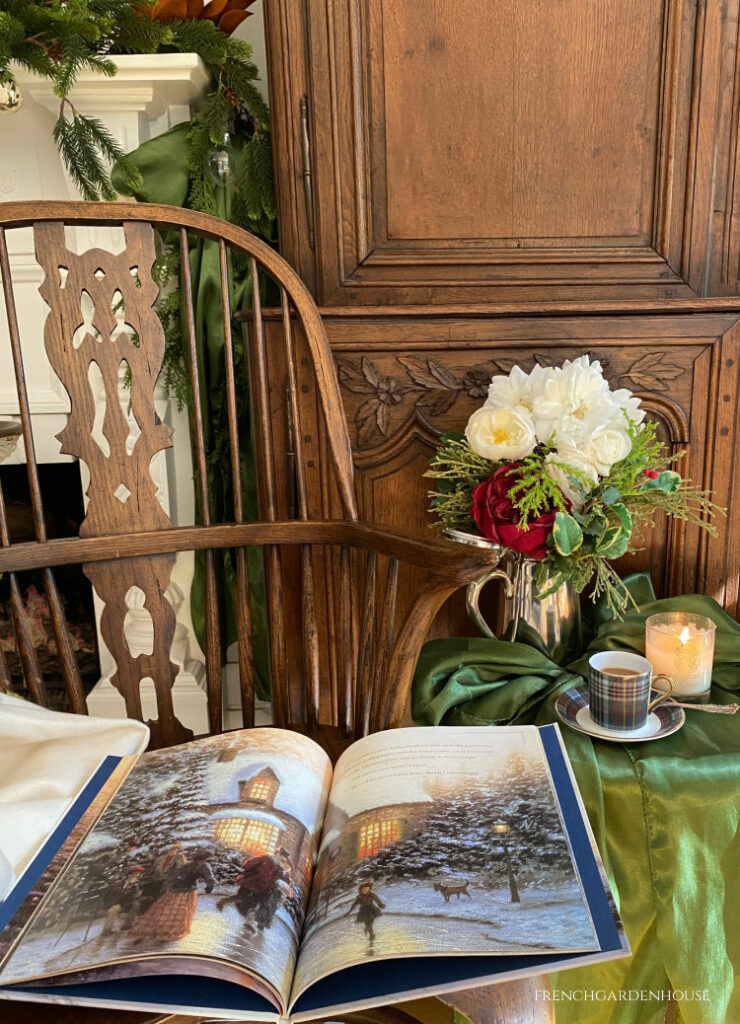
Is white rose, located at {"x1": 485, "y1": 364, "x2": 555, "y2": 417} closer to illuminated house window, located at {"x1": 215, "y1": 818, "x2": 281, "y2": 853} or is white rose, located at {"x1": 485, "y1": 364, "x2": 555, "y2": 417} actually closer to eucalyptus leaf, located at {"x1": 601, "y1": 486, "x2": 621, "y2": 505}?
eucalyptus leaf, located at {"x1": 601, "y1": 486, "x2": 621, "y2": 505}

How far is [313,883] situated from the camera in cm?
60

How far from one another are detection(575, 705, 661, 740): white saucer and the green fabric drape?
2.02 ft

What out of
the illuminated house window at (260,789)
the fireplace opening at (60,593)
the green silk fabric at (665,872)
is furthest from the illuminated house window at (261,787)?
the fireplace opening at (60,593)

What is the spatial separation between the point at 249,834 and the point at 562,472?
624 millimetres

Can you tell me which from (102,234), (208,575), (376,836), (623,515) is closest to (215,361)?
(102,234)

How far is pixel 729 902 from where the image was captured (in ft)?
2.93

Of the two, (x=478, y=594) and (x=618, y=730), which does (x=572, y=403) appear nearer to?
(x=478, y=594)

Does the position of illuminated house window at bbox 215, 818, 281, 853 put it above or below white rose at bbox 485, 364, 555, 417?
below

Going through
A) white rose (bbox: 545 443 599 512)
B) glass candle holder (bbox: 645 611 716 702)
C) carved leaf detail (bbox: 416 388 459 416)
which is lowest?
glass candle holder (bbox: 645 611 716 702)

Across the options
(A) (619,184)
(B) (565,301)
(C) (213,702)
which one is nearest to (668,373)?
(B) (565,301)

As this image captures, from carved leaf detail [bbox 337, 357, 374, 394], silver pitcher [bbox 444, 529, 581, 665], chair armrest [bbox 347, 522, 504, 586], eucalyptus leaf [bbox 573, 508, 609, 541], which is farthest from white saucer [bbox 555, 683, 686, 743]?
carved leaf detail [bbox 337, 357, 374, 394]

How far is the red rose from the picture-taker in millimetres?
1032

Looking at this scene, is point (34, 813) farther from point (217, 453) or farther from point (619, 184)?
point (619, 184)

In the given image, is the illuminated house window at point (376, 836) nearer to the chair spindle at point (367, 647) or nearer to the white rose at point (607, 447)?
the chair spindle at point (367, 647)
